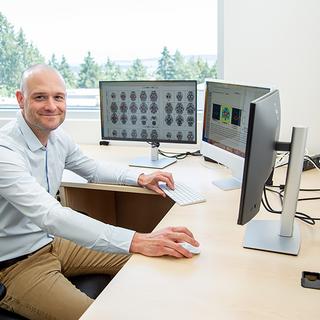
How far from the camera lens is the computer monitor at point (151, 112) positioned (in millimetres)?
2155

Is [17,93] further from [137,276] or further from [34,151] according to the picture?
[137,276]

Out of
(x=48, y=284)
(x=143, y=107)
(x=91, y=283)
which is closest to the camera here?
Answer: (x=48, y=284)

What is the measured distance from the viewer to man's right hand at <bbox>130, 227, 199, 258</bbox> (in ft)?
3.93

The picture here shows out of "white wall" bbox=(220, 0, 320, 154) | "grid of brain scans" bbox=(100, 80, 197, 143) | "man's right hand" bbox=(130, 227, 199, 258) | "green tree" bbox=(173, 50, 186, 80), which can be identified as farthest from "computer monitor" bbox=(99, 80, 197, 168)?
"man's right hand" bbox=(130, 227, 199, 258)

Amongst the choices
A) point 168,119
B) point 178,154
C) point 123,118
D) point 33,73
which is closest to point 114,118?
point 123,118

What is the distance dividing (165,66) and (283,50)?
82 centimetres

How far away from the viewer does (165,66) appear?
272 centimetres

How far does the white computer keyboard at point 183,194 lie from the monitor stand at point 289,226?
0.34 m

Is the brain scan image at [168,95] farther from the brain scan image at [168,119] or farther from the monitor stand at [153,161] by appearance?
the monitor stand at [153,161]

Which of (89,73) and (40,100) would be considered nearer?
(40,100)

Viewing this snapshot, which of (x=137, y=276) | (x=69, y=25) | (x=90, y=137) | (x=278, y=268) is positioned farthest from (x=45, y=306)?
(x=69, y=25)

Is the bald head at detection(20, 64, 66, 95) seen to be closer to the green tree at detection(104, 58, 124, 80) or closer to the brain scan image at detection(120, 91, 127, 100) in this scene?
the brain scan image at detection(120, 91, 127, 100)

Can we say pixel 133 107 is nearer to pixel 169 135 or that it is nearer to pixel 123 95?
pixel 123 95

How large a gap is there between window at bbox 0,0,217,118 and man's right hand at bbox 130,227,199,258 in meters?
1.36
